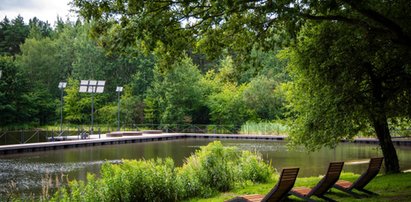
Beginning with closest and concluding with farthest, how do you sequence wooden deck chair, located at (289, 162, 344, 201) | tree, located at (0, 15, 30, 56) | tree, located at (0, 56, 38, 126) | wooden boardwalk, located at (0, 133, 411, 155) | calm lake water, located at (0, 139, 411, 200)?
1. wooden deck chair, located at (289, 162, 344, 201)
2. calm lake water, located at (0, 139, 411, 200)
3. wooden boardwalk, located at (0, 133, 411, 155)
4. tree, located at (0, 56, 38, 126)
5. tree, located at (0, 15, 30, 56)

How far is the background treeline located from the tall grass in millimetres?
2069

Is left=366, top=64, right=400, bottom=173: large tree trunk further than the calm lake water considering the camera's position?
No

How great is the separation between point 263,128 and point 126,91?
16104mm

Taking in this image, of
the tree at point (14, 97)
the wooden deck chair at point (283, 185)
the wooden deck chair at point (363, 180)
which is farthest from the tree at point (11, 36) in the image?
the wooden deck chair at point (283, 185)

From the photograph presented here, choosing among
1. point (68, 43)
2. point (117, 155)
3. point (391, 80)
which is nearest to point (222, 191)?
point (391, 80)

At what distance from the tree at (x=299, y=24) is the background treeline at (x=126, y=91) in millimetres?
26609

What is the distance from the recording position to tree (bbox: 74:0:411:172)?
717 centimetres

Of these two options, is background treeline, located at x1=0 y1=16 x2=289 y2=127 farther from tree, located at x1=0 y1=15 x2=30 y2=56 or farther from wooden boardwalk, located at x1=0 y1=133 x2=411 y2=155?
tree, located at x1=0 y1=15 x2=30 y2=56

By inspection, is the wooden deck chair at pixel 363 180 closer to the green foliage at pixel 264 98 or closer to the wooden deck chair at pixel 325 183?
the wooden deck chair at pixel 325 183

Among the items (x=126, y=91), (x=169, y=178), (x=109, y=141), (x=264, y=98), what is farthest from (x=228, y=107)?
(x=169, y=178)

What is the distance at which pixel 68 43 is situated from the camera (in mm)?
52750

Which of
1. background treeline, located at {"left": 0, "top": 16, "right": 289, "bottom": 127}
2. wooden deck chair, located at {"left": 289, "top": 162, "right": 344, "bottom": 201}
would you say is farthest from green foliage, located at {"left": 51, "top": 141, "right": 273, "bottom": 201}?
background treeline, located at {"left": 0, "top": 16, "right": 289, "bottom": 127}

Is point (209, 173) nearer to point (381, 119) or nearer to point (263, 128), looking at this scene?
point (381, 119)

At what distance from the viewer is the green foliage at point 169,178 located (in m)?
8.85
